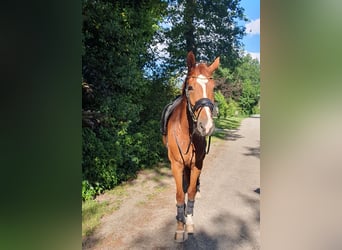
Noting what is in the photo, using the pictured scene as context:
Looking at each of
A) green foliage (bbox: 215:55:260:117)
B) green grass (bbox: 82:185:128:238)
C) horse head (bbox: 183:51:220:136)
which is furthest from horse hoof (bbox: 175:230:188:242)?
green foliage (bbox: 215:55:260:117)

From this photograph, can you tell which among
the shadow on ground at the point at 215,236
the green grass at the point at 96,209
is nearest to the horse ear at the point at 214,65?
the shadow on ground at the point at 215,236

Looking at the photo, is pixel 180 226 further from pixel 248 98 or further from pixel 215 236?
pixel 248 98

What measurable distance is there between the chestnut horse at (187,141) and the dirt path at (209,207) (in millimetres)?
34

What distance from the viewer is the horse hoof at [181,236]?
1.38 meters

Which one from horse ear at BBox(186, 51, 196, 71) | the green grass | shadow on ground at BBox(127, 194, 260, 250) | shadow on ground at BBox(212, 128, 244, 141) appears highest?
horse ear at BBox(186, 51, 196, 71)

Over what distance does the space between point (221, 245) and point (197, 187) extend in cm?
28

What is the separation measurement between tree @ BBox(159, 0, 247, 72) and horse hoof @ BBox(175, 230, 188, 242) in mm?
751

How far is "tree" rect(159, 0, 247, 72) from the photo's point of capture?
1385 mm

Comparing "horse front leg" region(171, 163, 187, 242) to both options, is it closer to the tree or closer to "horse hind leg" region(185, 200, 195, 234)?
"horse hind leg" region(185, 200, 195, 234)

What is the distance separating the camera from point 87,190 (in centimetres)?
139

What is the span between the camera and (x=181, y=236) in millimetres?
1385
